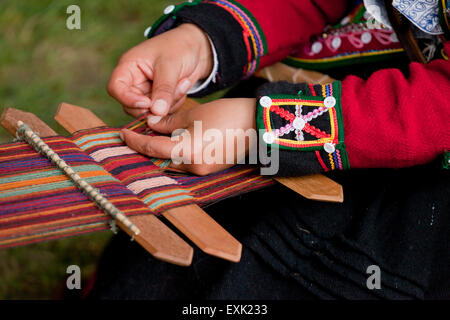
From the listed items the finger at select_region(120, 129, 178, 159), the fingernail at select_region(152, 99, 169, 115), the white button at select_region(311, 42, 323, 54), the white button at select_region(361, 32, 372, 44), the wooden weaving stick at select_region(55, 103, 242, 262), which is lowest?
the wooden weaving stick at select_region(55, 103, 242, 262)

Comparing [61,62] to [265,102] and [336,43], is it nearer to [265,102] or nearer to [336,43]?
[336,43]

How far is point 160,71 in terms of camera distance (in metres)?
1.12

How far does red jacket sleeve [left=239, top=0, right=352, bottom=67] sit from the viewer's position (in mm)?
1260

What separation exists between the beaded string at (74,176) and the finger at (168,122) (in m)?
A: 0.24

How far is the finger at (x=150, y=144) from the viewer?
3.22 feet

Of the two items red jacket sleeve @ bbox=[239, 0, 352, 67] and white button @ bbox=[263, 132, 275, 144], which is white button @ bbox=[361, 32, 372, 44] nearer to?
red jacket sleeve @ bbox=[239, 0, 352, 67]

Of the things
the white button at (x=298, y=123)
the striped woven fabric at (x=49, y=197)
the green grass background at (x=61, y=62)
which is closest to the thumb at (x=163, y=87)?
the striped woven fabric at (x=49, y=197)

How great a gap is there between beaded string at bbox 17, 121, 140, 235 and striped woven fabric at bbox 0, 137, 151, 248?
1cm

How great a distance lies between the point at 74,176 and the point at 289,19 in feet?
2.45

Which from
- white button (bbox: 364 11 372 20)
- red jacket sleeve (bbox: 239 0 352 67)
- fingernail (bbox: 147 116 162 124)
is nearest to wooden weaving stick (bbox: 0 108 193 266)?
fingernail (bbox: 147 116 162 124)

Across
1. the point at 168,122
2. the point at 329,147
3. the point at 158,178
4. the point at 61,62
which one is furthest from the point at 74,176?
the point at 61,62

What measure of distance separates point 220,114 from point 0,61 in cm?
203

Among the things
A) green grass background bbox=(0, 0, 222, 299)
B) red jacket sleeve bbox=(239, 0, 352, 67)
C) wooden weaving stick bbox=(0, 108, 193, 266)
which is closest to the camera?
wooden weaving stick bbox=(0, 108, 193, 266)

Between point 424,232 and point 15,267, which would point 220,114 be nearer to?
point 424,232
